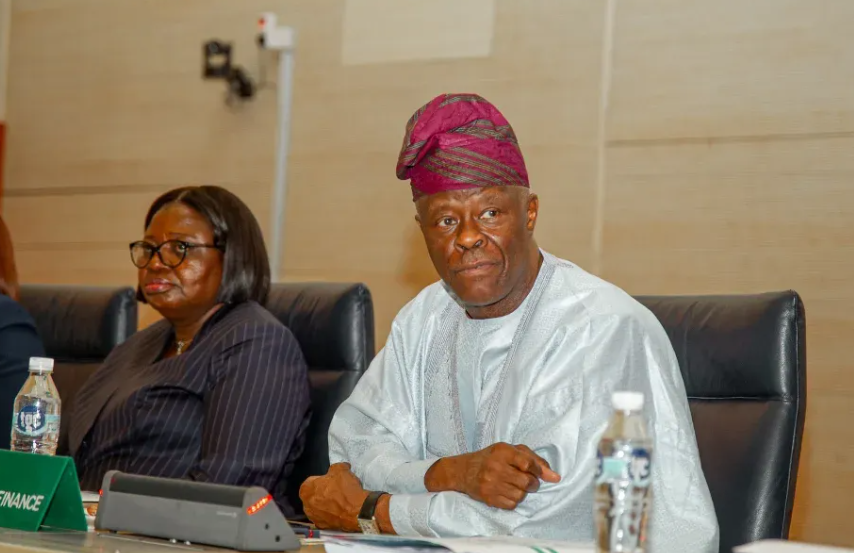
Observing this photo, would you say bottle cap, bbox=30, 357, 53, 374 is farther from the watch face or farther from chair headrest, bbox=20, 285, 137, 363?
chair headrest, bbox=20, 285, 137, 363

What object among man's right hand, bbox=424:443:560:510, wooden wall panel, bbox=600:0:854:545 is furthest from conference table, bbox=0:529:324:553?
wooden wall panel, bbox=600:0:854:545

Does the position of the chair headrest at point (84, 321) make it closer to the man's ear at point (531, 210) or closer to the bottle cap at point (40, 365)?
the bottle cap at point (40, 365)

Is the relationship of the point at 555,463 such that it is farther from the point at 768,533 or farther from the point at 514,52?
the point at 514,52

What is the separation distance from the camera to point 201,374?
267 cm

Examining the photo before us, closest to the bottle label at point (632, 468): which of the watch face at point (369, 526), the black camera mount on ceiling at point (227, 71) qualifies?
the watch face at point (369, 526)

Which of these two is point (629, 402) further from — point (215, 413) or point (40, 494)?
point (215, 413)

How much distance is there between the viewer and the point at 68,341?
137 inches

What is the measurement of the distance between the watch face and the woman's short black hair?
1136mm

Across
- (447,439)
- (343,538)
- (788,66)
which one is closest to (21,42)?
(788,66)

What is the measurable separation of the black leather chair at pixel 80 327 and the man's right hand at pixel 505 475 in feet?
6.37

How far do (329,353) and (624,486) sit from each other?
161 centimetres

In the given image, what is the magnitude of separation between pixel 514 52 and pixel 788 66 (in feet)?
3.04

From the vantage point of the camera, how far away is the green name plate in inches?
62.7

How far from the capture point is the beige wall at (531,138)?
3107 millimetres
